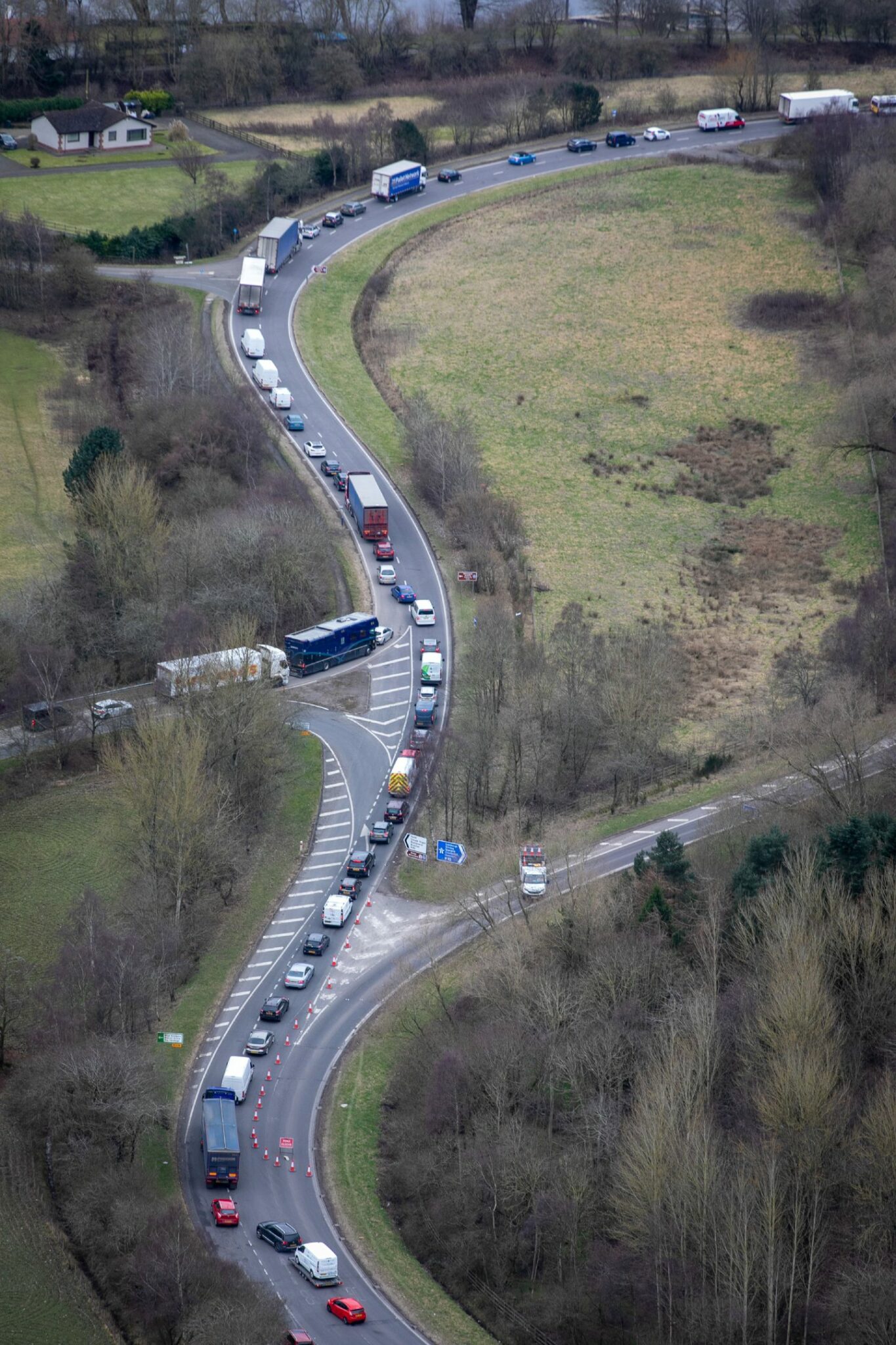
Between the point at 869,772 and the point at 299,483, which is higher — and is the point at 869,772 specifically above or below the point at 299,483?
below

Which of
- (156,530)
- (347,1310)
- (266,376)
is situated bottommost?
(347,1310)

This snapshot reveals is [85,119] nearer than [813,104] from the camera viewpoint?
Yes

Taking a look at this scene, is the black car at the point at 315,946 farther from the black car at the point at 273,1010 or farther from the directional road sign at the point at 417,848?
the directional road sign at the point at 417,848

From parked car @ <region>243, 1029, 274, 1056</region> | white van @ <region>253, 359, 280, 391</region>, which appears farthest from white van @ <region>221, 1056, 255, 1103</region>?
white van @ <region>253, 359, 280, 391</region>

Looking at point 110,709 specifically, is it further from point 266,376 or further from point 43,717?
point 266,376

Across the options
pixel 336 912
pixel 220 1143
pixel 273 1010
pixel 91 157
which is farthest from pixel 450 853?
pixel 91 157

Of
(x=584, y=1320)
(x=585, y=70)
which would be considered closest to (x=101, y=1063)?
(x=584, y=1320)

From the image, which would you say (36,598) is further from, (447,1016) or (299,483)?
(447,1016)
